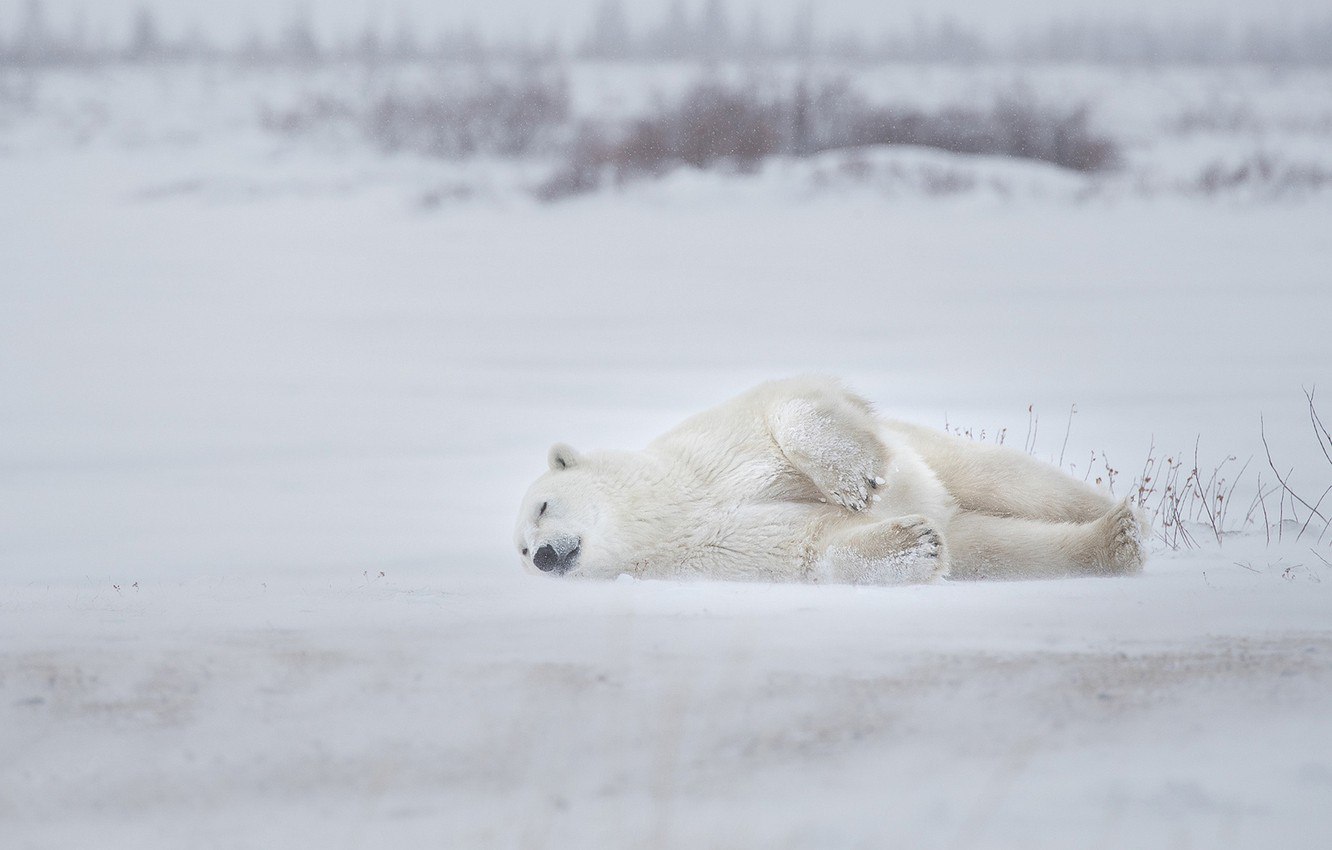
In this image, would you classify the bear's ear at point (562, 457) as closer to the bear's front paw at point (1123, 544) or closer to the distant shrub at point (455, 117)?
the bear's front paw at point (1123, 544)

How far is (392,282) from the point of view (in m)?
16.6

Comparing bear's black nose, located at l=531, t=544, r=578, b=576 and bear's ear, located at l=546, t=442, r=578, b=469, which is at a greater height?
bear's ear, located at l=546, t=442, r=578, b=469

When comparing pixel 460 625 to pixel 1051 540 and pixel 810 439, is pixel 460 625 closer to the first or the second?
pixel 810 439

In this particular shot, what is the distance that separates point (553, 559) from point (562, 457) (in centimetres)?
46

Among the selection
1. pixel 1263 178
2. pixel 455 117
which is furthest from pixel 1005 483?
pixel 455 117

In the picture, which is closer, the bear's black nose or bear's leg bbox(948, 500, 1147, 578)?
the bear's black nose

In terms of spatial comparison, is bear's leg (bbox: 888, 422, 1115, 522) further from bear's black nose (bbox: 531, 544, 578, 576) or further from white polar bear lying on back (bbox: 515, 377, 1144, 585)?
bear's black nose (bbox: 531, 544, 578, 576)

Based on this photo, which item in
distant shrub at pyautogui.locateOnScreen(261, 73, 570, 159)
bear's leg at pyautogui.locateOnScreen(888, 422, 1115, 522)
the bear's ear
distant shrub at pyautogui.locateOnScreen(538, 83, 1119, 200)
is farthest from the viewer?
distant shrub at pyautogui.locateOnScreen(261, 73, 570, 159)

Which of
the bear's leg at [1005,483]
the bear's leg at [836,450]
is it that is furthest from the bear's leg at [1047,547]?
the bear's leg at [836,450]

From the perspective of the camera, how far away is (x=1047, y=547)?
4.39 metres

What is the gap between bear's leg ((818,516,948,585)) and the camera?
3.93 meters

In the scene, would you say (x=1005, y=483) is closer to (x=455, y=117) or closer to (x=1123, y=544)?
(x=1123, y=544)

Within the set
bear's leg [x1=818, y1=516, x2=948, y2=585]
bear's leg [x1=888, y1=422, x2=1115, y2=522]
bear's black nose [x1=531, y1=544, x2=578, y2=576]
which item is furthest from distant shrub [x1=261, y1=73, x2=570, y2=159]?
bear's leg [x1=818, y1=516, x2=948, y2=585]

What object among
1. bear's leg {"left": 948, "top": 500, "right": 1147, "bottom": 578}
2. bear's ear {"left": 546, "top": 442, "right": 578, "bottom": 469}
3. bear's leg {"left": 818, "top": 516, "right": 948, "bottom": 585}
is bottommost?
bear's leg {"left": 948, "top": 500, "right": 1147, "bottom": 578}
